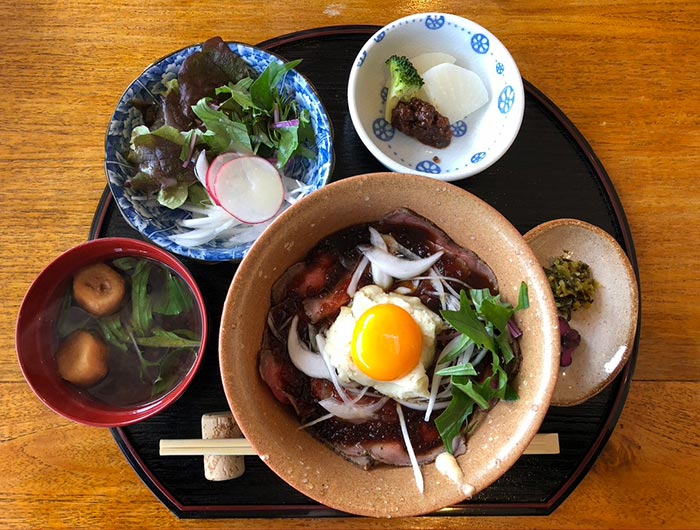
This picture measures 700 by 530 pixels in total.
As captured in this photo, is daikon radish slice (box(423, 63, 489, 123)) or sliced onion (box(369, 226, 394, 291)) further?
daikon radish slice (box(423, 63, 489, 123))

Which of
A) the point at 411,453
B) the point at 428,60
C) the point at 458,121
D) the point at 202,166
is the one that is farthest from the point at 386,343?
the point at 428,60

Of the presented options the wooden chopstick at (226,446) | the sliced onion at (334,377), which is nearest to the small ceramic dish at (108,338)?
the wooden chopstick at (226,446)

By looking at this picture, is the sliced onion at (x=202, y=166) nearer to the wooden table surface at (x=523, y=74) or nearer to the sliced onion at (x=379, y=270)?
the wooden table surface at (x=523, y=74)

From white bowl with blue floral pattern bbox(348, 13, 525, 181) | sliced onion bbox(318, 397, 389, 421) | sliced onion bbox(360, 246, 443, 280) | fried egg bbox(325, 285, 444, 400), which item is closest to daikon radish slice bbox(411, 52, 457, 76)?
white bowl with blue floral pattern bbox(348, 13, 525, 181)

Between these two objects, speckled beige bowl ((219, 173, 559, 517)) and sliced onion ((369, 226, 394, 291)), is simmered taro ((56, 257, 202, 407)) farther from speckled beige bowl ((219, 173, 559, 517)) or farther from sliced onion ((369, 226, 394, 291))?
sliced onion ((369, 226, 394, 291))

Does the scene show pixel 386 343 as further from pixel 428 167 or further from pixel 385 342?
pixel 428 167

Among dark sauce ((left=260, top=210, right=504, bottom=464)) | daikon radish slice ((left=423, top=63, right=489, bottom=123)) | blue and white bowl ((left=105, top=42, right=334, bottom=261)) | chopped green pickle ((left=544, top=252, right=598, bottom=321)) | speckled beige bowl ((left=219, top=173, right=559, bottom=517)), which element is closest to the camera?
speckled beige bowl ((left=219, top=173, right=559, bottom=517))
